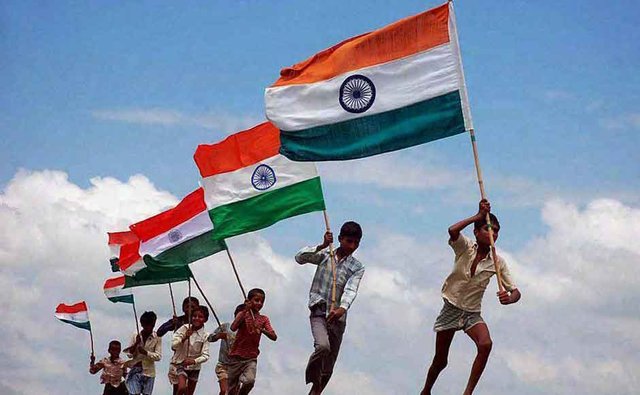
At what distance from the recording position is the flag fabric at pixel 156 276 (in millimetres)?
24359

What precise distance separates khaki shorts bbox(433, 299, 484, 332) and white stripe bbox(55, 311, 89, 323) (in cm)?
1691

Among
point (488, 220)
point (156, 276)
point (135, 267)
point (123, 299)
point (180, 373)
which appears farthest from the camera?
point (123, 299)

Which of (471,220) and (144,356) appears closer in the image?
(471,220)

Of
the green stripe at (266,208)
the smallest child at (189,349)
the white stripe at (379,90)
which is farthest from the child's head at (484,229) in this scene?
the smallest child at (189,349)

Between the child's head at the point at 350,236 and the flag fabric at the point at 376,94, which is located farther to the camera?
the child's head at the point at 350,236

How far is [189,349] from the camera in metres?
21.4

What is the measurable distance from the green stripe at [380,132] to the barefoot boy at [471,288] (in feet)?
4.94

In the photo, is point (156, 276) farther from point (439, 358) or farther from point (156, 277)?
point (439, 358)

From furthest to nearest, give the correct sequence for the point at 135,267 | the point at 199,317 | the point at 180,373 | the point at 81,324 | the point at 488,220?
the point at 81,324 → the point at 135,267 → the point at 180,373 → the point at 199,317 → the point at 488,220

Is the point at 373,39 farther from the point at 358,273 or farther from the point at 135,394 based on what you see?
the point at 135,394

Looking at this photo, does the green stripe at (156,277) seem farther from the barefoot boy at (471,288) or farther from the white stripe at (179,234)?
the barefoot boy at (471,288)

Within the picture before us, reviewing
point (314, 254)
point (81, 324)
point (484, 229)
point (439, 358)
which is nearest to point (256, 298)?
point (314, 254)

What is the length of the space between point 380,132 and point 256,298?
14.6 ft

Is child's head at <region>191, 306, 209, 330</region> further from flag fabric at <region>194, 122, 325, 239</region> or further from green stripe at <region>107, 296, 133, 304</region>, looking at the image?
green stripe at <region>107, 296, 133, 304</region>
